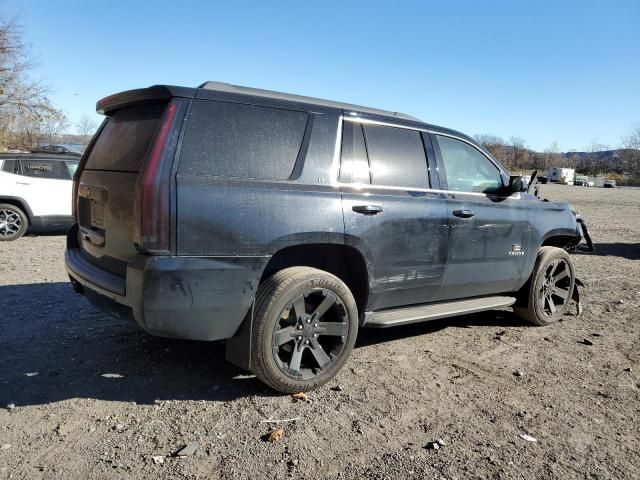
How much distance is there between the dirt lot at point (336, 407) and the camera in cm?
275

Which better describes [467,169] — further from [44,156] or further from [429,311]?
[44,156]

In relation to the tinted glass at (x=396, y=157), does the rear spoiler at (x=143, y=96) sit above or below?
above

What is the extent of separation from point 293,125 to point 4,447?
2.57 metres

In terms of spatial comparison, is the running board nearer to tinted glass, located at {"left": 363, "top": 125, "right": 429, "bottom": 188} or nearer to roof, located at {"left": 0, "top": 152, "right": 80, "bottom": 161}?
tinted glass, located at {"left": 363, "top": 125, "right": 429, "bottom": 188}

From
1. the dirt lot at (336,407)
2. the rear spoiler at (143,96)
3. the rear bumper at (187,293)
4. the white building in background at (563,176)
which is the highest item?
the white building in background at (563,176)

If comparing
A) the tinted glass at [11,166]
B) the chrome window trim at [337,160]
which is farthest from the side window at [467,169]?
the tinted glass at [11,166]

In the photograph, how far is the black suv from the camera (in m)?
3.02

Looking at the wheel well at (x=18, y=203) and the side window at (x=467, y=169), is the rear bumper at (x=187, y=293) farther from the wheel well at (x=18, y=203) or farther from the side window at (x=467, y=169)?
the wheel well at (x=18, y=203)

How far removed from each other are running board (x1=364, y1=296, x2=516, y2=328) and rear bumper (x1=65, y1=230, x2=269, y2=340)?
1.14 meters

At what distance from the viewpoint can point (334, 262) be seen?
3.86m

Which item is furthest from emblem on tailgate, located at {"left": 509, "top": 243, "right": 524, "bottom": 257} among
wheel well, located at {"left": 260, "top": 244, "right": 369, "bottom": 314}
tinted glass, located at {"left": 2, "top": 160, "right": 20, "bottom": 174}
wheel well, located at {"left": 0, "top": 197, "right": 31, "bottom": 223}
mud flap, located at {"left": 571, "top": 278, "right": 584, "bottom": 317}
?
tinted glass, located at {"left": 2, "top": 160, "right": 20, "bottom": 174}

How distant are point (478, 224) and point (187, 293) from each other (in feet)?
8.86

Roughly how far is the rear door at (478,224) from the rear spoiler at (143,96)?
226cm

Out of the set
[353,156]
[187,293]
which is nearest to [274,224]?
[187,293]
